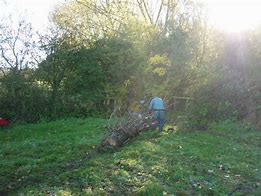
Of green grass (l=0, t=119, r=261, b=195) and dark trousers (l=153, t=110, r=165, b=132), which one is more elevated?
dark trousers (l=153, t=110, r=165, b=132)

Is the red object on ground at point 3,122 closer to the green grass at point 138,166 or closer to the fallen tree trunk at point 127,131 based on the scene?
the green grass at point 138,166

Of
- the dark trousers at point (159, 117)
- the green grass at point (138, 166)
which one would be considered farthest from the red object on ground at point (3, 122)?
the dark trousers at point (159, 117)

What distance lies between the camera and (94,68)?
24.4m

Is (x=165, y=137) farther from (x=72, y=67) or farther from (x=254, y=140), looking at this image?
(x=72, y=67)

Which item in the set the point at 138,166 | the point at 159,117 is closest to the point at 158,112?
the point at 159,117

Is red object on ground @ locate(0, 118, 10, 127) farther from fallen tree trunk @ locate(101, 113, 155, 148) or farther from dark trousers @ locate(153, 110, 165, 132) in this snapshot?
dark trousers @ locate(153, 110, 165, 132)

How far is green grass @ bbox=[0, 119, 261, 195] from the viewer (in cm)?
799

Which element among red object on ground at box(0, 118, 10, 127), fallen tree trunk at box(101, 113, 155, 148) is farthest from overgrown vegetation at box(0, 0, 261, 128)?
fallen tree trunk at box(101, 113, 155, 148)

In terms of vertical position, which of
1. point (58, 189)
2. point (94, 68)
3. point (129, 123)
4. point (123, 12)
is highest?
point (123, 12)

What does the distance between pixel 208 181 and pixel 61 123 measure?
12.3 m

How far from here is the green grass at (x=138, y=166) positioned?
26.2ft

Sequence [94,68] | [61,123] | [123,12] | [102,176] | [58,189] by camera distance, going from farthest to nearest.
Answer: [123,12]
[94,68]
[61,123]
[102,176]
[58,189]

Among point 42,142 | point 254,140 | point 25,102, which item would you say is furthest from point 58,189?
point 25,102

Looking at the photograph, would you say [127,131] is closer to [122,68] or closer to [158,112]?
[158,112]
